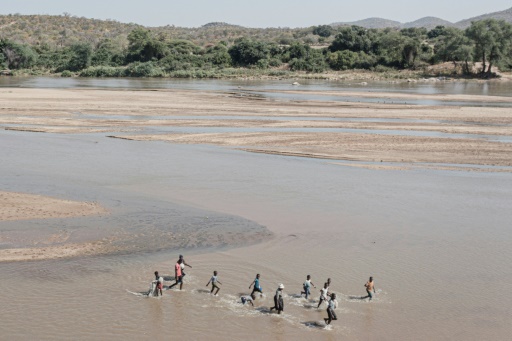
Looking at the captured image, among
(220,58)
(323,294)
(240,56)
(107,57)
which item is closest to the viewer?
(323,294)

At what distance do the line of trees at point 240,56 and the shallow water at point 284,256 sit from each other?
3341 inches

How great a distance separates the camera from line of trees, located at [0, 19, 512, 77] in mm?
118125

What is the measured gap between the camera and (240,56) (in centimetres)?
12812

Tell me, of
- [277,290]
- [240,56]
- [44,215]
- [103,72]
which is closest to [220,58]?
[240,56]

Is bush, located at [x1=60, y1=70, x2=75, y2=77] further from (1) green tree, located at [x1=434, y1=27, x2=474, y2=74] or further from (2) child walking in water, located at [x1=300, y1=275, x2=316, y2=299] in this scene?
(2) child walking in water, located at [x1=300, y1=275, x2=316, y2=299]

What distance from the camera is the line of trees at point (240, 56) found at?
388ft

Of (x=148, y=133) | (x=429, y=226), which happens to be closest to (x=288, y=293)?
(x=429, y=226)

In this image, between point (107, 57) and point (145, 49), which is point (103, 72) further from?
point (145, 49)

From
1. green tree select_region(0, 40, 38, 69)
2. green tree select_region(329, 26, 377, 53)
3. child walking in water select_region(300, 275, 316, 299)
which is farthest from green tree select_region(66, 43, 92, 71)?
child walking in water select_region(300, 275, 316, 299)

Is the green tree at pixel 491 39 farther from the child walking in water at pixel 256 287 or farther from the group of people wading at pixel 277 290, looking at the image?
the child walking in water at pixel 256 287

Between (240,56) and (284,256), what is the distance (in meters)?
110

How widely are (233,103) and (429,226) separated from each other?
Result: 137 ft

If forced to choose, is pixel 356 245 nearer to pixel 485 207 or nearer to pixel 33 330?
pixel 485 207

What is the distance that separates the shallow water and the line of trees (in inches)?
3341
